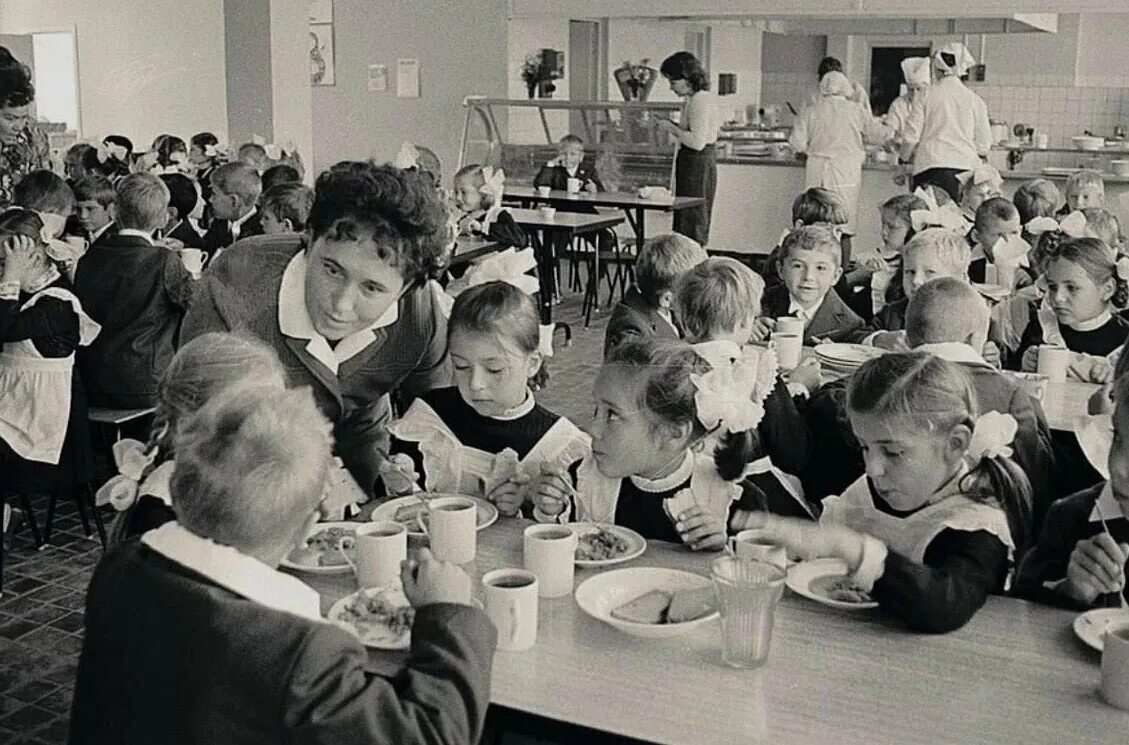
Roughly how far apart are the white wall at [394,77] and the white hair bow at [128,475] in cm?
874

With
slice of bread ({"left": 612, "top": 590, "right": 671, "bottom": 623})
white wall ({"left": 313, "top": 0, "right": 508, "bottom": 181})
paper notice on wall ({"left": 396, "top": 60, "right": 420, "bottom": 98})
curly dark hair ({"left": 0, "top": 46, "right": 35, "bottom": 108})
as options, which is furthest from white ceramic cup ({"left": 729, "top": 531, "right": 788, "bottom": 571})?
paper notice on wall ({"left": 396, "top": 60, "right": 420, "bottom": 98})

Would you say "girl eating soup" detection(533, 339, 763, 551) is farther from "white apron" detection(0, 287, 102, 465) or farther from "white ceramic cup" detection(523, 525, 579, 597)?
"white apron" detection(0, 287, 102, 465)

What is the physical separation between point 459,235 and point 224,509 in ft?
17.0

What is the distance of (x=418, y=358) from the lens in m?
2.42

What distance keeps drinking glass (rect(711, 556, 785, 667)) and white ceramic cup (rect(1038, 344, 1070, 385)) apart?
6.36ft

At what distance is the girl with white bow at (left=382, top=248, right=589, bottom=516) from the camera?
7.89ft

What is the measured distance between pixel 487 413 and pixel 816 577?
902mm

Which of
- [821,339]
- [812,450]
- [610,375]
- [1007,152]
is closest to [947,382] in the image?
[610,375]

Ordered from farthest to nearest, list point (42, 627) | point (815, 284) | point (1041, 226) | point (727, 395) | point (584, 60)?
point (584, 60), point (1041, 226), point (815, 284), point (42, 627), point (727, 395)

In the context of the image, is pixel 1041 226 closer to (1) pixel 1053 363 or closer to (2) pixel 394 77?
(1) pixel 1053 363

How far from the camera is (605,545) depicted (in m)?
1.92

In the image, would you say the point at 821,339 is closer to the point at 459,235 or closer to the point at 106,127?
the point at 459,235

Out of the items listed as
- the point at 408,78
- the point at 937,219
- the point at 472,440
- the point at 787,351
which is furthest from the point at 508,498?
the point at 408,78

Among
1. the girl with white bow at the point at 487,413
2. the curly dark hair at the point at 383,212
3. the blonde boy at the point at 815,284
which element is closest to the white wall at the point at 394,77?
the blonde boy at the point at 815,284
